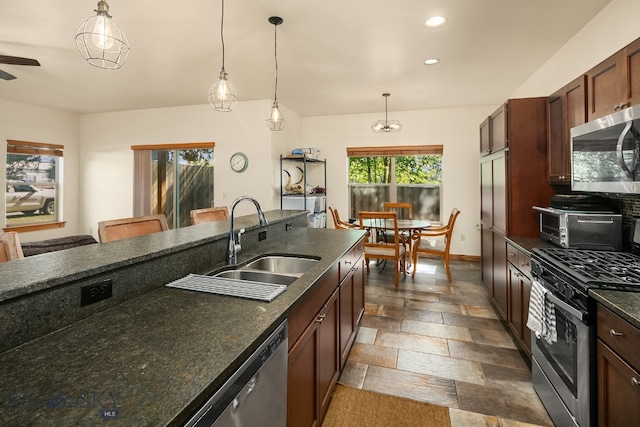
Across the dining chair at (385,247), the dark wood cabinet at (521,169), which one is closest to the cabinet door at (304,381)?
the dark wood cabinet at (521,169)

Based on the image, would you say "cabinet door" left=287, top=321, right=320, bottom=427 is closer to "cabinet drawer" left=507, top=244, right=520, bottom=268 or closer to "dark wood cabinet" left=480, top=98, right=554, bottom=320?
"cabinet drawer" left=507, top=244, right=520, bottom=268

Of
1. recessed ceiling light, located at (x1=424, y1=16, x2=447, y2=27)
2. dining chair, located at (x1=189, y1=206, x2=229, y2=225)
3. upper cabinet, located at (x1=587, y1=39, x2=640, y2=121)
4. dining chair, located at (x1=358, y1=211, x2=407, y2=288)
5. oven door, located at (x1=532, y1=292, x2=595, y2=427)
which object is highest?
recessed ceiling light, located at (x1=424, y1=16, x2=447, y2=27)

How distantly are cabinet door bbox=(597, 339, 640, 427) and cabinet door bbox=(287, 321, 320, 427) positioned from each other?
119 centimetres

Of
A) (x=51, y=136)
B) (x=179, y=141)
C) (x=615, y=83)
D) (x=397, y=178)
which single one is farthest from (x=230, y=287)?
(x=51, y=136)

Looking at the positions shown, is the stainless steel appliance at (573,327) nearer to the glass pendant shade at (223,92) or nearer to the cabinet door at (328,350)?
the cabinet door at (328,350)

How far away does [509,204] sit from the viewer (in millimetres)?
2641

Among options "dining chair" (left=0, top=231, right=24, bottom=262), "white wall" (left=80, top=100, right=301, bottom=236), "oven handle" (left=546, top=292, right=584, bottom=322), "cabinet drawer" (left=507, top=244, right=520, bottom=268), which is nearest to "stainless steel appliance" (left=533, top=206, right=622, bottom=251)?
"cabinet drawer" (left=507, top=244, right=520, bottom=268)

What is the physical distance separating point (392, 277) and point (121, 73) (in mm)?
4368

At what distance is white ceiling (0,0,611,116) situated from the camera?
248 centimetres

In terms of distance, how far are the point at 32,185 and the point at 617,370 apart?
24.5 ft

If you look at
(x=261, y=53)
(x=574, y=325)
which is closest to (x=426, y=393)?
(x=574, y=325)

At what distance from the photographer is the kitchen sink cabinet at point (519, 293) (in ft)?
7.14

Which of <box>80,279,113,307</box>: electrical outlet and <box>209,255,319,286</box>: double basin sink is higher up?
<box>80,279,113,307</box>: electrical outlet

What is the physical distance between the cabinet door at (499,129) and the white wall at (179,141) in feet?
10.2
